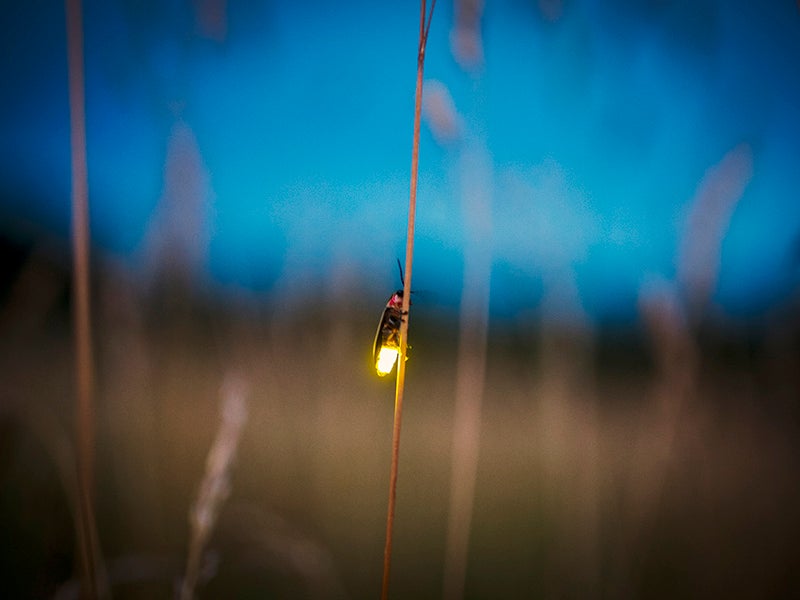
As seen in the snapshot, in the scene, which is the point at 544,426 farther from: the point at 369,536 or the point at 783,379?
the point at 783,379

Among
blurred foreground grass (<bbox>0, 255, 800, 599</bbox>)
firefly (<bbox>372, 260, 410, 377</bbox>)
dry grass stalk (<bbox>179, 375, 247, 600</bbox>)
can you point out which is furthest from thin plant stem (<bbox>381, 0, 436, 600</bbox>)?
blurred foreground grass (<bbox>0, 255, 800, 599</bbox>)

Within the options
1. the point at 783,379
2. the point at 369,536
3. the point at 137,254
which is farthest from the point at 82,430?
the point at 783,379

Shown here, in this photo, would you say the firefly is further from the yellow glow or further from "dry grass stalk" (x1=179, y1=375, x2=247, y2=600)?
"dry grass stalk" (x1=179, y1=375, x2=247, y2=600)

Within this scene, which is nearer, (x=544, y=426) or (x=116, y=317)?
(x=116, y=317)

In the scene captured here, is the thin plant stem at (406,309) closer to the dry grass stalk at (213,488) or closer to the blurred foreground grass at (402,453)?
the dry grass stalk at (213,488)

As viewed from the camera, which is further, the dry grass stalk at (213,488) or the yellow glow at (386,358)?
the yellow glow at (386,358)

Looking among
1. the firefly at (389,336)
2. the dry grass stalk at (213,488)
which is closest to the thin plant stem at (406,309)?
the firefly at (389,336)
